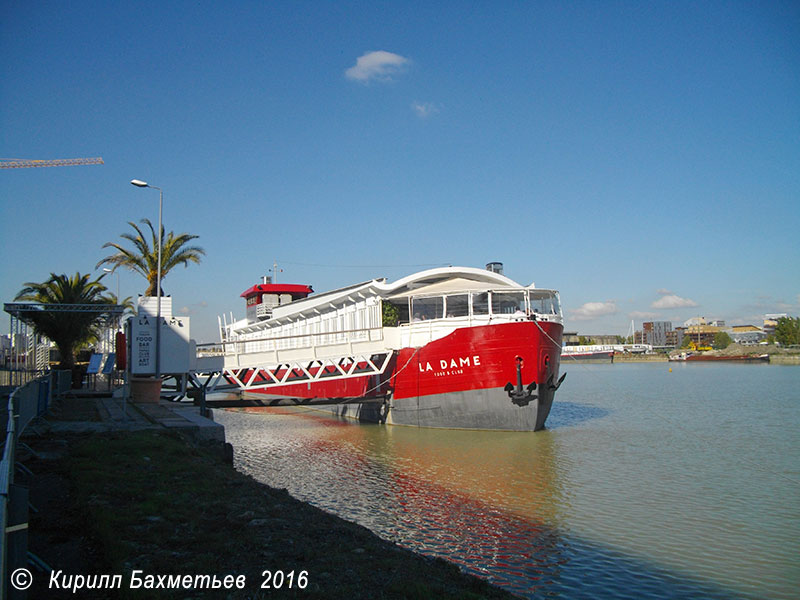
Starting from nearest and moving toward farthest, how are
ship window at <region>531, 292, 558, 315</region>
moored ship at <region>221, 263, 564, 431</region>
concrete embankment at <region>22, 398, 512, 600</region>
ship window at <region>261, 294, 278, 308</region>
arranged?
concrete embankment at <region>22, 398, 512, 600</region>, moored ship at <region>221, 263, 564, 431</region>, ship window at <region>531, 292, 558, 315</region>, ship window at <region>261, 294, 278, 308</region>

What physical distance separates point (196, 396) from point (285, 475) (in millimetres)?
11011

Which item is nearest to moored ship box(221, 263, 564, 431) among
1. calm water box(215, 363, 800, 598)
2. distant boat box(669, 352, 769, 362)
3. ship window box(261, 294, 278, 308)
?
calm water box(215, 363, 800, 598)

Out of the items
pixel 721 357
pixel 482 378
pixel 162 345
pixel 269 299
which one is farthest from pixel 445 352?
pixel 721 357

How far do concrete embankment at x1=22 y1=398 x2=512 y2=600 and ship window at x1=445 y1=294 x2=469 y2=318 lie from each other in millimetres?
15315

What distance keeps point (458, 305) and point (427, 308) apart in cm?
165

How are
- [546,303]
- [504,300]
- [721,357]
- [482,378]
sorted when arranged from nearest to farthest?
1. [482,378]
2. [546,303]
3. [504,300]
4. [721,357]

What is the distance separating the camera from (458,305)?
2458 cm

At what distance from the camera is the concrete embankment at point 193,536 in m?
5.45

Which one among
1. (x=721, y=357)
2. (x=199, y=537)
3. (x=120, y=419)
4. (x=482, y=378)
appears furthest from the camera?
(x=721, y=357)

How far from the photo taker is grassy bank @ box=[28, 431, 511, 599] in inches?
216

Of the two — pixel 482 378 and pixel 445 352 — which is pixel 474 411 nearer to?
pixel 482 378

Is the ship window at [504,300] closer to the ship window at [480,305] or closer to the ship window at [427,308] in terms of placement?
the ship window at [480,305]

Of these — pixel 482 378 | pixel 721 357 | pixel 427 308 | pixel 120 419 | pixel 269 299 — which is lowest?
pixel 721 357

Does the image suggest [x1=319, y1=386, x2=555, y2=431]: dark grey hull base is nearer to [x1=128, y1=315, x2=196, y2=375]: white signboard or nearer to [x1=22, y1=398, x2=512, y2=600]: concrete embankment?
[x1=128, y1=315, x2=196, y2=375]: white signboard
